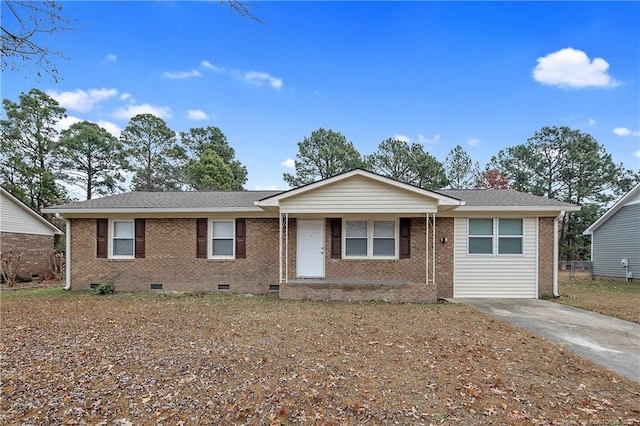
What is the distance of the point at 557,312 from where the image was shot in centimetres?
859

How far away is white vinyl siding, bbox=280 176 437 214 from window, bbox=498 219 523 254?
2.79 metres

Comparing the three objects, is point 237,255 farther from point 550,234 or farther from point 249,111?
point 550,234

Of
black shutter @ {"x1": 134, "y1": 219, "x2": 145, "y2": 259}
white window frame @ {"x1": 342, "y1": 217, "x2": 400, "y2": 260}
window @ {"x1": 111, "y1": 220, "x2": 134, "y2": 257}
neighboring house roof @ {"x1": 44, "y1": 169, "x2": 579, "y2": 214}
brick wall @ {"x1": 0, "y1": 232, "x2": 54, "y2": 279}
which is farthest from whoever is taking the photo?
brick wall @ {"x1": 0, "y1": 232, "x2": 54, "y2": 279}

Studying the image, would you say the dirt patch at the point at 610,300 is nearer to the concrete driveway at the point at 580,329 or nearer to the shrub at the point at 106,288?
the concrete driveway at the point at 580,329

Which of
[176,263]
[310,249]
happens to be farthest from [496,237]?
[176,263]

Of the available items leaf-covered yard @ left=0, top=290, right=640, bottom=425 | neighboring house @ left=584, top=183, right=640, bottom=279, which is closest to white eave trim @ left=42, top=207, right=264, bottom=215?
leaf-covered yard @ left=0, top=290, right=640, bottom=425

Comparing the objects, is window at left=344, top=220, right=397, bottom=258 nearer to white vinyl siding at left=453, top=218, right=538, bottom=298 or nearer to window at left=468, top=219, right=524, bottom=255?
white vinyl siding at left=453, top=218, right=538, bottom=298

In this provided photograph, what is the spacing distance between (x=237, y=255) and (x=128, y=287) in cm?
388

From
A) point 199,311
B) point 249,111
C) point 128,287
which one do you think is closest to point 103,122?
point 249,111

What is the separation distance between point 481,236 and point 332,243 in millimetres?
4740

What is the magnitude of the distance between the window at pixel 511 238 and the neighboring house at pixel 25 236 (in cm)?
2148

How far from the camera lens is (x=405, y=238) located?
35.9 ft

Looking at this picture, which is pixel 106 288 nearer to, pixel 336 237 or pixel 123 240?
pixel 123 240

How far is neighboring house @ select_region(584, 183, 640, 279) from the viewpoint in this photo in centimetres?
1538
